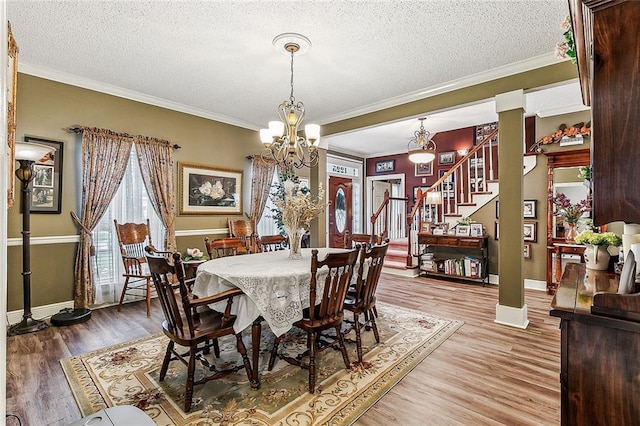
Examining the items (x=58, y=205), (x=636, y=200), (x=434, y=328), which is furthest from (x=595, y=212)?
(x=58, y=205)

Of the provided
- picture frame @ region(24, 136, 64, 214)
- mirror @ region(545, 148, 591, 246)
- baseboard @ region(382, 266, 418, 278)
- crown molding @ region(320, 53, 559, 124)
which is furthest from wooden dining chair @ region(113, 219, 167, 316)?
mirror @ region(545, 148, 591, 246)

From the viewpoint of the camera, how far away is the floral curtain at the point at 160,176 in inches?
162

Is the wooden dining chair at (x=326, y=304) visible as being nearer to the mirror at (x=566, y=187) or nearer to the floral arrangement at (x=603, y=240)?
the floral arrangement at (x=603, y=240)

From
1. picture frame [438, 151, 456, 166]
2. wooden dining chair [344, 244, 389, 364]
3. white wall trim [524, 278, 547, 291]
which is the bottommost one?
white wall trim [524, 278, 547, 291]

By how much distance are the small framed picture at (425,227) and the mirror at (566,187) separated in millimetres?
1836

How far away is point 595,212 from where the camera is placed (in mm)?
906

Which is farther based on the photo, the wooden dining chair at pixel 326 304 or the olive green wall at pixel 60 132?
the olive green wall at pixel 60 132

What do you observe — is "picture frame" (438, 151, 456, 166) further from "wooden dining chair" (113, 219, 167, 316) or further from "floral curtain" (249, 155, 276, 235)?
"wooden dining chair" (113, 219, 167, 316)

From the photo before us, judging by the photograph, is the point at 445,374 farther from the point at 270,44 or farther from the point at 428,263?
the point at 428,263

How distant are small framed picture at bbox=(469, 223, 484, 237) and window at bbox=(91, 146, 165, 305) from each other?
5.03 metres

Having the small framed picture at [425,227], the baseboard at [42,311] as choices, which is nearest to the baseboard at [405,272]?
the small framed picture at [425,227]

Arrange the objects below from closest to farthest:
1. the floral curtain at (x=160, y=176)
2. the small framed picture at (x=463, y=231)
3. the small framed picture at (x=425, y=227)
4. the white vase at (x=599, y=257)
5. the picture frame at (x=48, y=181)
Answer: the white vase at (x=599, y=257) → the picture frame at (x=48, y=181) → the floral curtain at (x=160, y=176) → the small framed picture at (x=463, y=231) → the small framed picture at (x=425, y=227)

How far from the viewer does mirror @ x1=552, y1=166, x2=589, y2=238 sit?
447 cm

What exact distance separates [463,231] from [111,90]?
568 cm
